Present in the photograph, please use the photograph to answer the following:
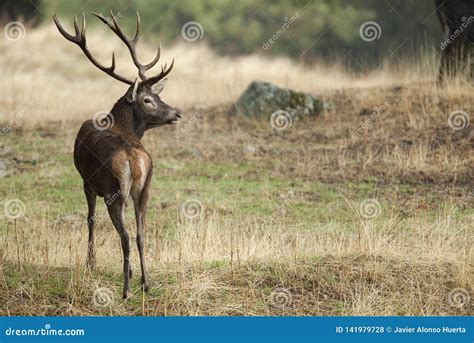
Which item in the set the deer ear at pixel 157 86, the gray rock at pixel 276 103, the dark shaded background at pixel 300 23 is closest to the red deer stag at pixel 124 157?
the deer ear at pixel 157 86

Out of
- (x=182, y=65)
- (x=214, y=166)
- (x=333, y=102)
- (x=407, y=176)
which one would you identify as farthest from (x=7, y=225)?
(x=182, y=65)

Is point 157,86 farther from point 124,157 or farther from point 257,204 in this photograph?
point 257,204

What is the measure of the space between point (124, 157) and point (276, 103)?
10816 millimetres

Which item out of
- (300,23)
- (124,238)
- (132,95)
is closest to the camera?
(124,238)

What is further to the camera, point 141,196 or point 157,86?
point 157,86

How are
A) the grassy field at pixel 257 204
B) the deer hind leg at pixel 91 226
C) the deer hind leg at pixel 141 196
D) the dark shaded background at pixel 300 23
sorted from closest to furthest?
the deer hind leg at pixel 141 196 → the grassy field at pixel 257 204 → the deer hind leg at pixel 91 226 → the dark shaded background at pixel 300 23

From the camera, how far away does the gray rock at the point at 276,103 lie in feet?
60.4

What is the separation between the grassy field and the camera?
816 centimetres

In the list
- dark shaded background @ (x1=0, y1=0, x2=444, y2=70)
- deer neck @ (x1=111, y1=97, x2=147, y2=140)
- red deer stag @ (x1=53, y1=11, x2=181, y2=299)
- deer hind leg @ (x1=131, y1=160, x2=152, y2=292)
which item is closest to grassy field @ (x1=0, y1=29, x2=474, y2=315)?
deer hind leg @ (x1=131, y1=160, x2=152, y2=292)

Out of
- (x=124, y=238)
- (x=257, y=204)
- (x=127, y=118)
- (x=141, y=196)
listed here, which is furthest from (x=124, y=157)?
(x=257, y=204)

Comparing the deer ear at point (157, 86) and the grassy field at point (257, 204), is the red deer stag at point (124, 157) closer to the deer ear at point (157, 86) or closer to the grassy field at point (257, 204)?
Answer: the deer ear at point (157, 86)

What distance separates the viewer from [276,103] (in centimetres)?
1856

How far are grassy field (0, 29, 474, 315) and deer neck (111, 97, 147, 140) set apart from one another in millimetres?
1237

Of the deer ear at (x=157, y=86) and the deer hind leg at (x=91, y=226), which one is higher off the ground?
the deer ear at (x=157, y=86)
